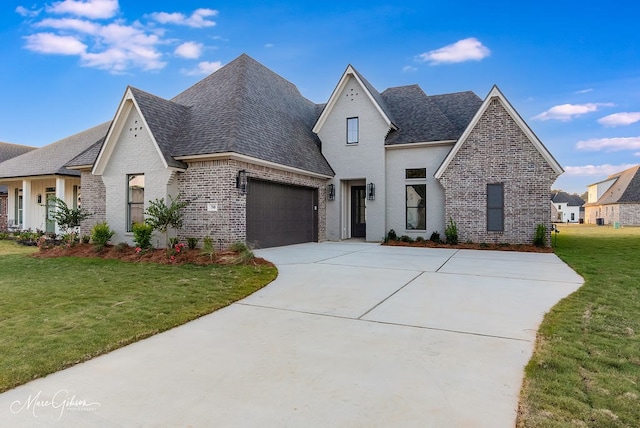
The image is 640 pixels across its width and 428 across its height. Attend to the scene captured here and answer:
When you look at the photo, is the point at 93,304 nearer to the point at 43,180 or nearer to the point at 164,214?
the point at 164,214

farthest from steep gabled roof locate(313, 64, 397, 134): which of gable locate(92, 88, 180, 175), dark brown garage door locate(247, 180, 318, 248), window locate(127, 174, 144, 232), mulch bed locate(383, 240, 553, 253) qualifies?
window locate(127, 174, 144, 232)

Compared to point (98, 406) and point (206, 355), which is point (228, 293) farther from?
point (98, 406)

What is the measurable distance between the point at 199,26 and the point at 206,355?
15.4 m

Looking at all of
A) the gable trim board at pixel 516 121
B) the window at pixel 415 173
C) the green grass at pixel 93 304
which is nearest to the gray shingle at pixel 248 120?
the window at pixel 415 173

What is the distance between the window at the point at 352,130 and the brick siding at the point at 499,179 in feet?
15.5

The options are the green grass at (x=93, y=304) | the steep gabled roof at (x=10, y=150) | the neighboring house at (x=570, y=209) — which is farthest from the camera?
the neighboring house at (x=570, y=209)

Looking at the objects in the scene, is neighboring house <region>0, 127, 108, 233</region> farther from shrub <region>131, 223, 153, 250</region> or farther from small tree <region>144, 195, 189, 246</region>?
small tree <region>144, 195, 189, 246</region>

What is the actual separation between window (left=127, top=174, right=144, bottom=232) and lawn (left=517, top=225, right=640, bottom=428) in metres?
12.3

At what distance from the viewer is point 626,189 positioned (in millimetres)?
44781

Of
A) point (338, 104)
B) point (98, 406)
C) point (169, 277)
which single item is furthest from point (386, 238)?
point (98, 406)

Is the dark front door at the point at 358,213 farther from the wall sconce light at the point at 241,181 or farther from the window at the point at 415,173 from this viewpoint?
the wall sconce light at the point at 241,181

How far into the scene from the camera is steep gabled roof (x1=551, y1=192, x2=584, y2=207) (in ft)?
259

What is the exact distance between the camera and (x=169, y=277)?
26.6 feet

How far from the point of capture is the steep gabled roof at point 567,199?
7881 centimetres
